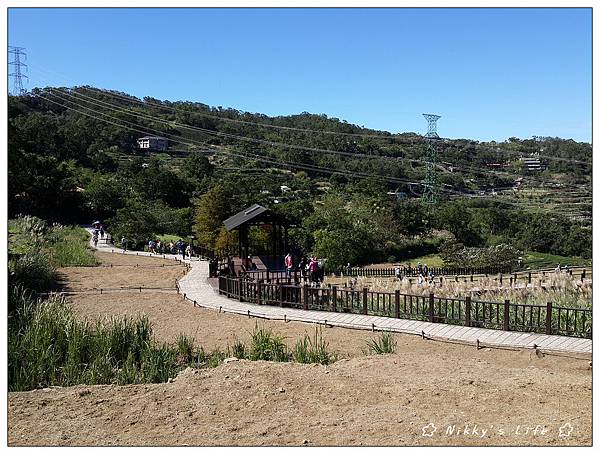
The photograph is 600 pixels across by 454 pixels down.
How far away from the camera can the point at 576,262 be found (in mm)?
35812

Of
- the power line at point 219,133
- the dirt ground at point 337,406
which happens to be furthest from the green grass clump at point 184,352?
the power line at point 219,133

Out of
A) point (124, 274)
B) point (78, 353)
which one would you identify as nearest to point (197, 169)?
point (124, 274)

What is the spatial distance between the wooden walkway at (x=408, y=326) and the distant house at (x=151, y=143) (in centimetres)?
7034

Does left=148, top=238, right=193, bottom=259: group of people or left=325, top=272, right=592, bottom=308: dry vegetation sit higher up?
left=148, top=238, right=193, bottom=259: group of people

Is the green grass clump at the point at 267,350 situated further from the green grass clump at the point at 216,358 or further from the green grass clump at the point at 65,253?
the green grass clump at the point at 65,253

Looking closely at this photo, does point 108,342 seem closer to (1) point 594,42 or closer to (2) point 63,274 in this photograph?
(1) point 594,42

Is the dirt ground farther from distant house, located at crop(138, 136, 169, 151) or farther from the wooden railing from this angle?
distant house, located at crop(138, 136, 169, 151)

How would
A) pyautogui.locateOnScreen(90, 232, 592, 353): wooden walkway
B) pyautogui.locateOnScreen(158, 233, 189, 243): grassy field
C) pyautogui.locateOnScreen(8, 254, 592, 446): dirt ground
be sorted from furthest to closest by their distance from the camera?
pyautogui.locateOnScreen(158, 233, 189, 243): grassy field
pyautogui.locateOnScreen(90, 232, 592, 353): wooden walkway
pyautogui.locateOnScreen(8, 254, 592, 446): dirt ground

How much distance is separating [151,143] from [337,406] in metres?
80.9

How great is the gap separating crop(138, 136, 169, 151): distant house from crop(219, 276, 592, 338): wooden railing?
232 feet

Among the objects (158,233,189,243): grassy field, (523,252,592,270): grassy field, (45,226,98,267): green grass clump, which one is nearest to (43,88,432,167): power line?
(523,252,592,270): grassy field

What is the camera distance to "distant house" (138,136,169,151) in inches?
→ 3206

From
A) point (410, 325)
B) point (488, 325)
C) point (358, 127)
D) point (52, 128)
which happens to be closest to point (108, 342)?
point (410, 325)

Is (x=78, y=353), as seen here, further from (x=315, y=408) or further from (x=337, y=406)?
(x=337, y=406)
